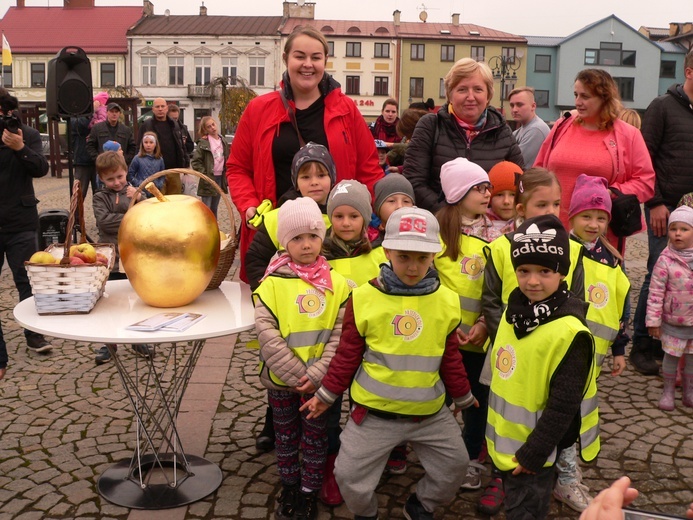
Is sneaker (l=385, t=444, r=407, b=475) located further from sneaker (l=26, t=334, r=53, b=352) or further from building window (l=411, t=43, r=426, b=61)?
building window (l=411, t=43, r=426, b=61)

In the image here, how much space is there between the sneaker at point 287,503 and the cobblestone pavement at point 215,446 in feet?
0.30

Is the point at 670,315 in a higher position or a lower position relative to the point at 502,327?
lower

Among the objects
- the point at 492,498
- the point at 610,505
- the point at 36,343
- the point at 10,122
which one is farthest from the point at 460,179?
the point at 36,343

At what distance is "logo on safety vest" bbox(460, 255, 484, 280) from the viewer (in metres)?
3.54

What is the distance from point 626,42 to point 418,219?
61066mm

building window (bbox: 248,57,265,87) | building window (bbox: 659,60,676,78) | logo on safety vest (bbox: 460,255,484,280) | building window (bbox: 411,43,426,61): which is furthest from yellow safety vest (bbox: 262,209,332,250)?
building window (bbox: 659,60,676,78)

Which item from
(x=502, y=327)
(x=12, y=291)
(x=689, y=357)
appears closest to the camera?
(x=502, y=327)

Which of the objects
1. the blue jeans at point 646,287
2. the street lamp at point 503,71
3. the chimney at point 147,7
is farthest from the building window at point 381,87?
the blue jeans at point 646,287

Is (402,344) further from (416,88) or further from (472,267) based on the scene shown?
(416,88)

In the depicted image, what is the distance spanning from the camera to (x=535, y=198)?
11.4 feet

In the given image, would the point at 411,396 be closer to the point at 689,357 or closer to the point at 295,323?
the point at 295,323

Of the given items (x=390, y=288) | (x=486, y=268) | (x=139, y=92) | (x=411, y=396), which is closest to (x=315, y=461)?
(x=411, y=396)

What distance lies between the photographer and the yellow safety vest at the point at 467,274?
3.54m

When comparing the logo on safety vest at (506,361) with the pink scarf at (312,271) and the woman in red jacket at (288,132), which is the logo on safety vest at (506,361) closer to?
the pink scarf at (312,271)
